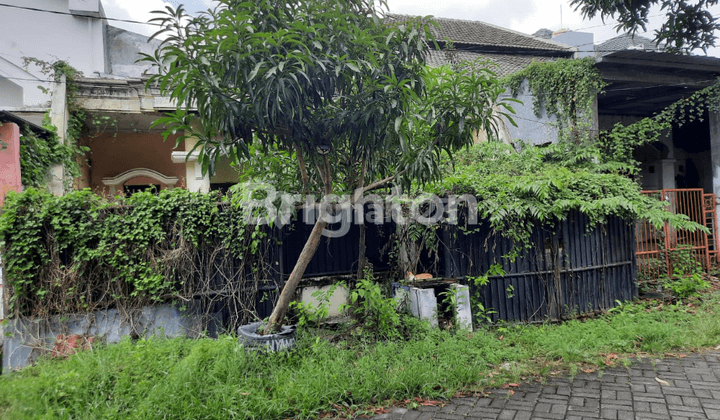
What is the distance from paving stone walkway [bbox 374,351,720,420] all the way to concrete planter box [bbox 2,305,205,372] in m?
→ 3.01

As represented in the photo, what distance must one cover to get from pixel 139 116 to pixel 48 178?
2346 mm

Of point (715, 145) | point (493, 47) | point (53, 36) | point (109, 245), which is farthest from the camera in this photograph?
point (493, 47)

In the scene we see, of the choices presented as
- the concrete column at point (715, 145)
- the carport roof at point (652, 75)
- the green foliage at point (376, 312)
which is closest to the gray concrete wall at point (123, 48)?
the green foliage at point (376, 312)

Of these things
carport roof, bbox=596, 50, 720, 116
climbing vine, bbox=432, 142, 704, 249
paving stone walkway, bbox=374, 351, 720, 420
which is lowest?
paving stone walkway, bbox=374, 351, 720, 420

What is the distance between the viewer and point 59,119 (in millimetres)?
8562

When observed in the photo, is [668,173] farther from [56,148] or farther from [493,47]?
[56,148]

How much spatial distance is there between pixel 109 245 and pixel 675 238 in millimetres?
10098

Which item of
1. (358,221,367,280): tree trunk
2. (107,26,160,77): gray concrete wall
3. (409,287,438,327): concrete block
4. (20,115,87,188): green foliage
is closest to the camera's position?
(409,287,438,327): concrete block

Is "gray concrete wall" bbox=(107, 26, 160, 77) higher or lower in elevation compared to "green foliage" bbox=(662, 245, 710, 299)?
higher

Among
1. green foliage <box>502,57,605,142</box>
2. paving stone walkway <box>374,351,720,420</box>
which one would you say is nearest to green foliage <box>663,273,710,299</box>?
paving stone walkway <box>374,351,720,420</box>

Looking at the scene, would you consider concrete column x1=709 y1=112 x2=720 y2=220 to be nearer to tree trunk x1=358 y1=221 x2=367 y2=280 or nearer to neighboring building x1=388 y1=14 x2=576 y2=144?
neighboring building x1=388 y1=14 x2=576 y2=144

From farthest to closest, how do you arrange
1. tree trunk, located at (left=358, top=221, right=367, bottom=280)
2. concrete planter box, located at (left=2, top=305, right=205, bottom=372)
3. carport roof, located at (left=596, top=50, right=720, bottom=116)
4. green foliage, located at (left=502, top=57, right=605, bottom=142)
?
green foliage, located at (left=502, top=57, right=605, bottom=142)
carport roof, located at (left=596, top=50, right=720, bottom=116)
tree trunk, located at (left=358, top=221, right=367, bottom=280)
concrete planter box, located at (left=2, top=305, right=205, bottom=372)

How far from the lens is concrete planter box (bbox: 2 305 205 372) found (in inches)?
198

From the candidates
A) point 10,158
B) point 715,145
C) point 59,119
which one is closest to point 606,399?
point 10,158
